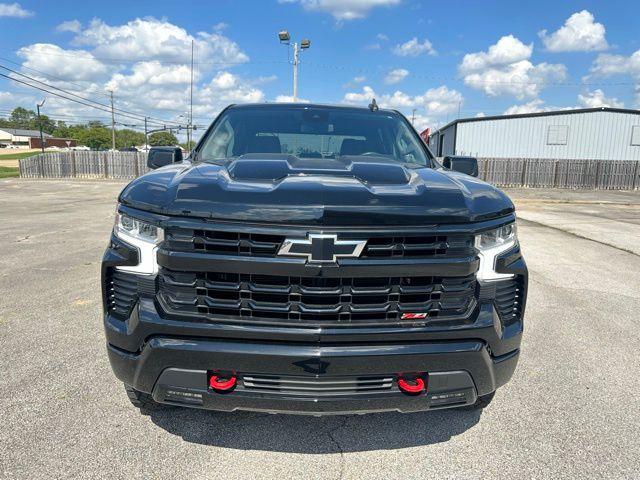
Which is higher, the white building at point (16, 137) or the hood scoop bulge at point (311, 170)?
the white building at point (16, 137)

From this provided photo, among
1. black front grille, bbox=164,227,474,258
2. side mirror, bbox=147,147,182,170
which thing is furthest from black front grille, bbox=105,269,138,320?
side mirror, bbox=147,147,182,170

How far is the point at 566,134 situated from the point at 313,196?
3354cm

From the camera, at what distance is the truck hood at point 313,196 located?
6.34 feet

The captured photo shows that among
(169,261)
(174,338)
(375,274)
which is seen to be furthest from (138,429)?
(375,274)

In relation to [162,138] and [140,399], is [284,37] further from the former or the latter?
[162,138]

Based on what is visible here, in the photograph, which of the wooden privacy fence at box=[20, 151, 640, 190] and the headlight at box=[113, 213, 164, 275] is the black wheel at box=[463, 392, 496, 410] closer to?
the headlight at box=[113, 213, 164, 275]

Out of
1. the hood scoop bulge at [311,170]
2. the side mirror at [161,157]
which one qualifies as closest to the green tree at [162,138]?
the side mirror at [161,157]

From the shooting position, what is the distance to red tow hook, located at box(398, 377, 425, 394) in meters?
2.05

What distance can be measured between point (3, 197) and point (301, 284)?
18.3m

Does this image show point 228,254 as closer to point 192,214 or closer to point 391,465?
point 192,214

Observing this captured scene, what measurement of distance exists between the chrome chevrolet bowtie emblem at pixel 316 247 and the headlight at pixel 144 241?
56 cm

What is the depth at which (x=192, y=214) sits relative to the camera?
196cm

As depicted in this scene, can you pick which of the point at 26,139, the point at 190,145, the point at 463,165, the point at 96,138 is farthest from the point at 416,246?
the point at 26,139

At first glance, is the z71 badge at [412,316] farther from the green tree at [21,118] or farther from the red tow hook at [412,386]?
the green tree at [21,118]
